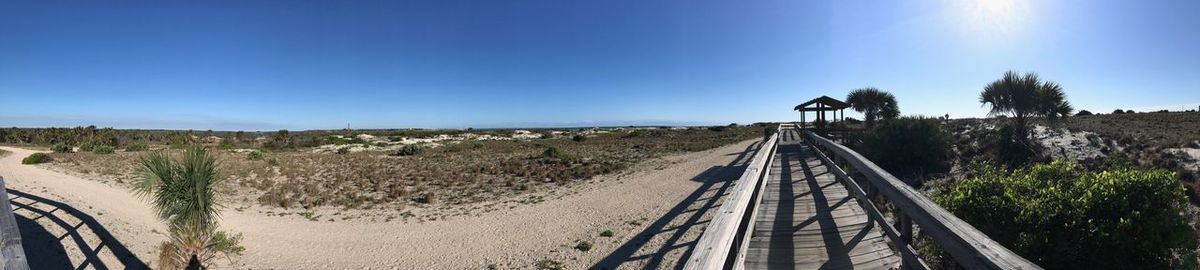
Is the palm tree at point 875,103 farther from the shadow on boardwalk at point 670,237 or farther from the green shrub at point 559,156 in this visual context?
the shadow on boardwalk at point 670,237

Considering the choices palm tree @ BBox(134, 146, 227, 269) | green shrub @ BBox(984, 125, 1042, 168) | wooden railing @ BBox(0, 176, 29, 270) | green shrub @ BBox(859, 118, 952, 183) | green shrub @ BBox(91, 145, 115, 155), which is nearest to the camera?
wooden railing @ BBox(0, 176, 29, 270)

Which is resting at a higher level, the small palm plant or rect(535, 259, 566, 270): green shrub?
the small palm plant

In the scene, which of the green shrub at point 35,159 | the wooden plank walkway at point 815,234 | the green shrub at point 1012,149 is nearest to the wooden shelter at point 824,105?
the green shrub at point 1012,149

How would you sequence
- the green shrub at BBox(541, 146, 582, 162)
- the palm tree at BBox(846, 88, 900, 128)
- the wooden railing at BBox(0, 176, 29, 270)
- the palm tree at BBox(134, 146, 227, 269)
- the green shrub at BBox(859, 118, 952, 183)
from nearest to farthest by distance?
the wooden railing at BBox(0, 176, 29, 270), the palm tree at BBox(134, 146, 227, 269), the green shrub at BBox(859, 118, 952, 183), the green shrub at BBox(541, 146, 582, 162), the palm tree at BBox(846, 88, 900, 128)

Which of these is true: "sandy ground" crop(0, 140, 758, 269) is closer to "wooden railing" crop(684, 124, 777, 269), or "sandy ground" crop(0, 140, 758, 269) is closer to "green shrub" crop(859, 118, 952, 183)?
"wooden railing" crop(684, 124, 777, 269)

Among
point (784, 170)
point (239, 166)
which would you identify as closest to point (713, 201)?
point (784, 170)

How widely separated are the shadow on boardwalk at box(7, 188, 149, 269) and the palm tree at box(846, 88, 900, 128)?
3471cm

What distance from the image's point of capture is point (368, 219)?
10539mm

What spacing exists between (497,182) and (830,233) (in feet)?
45.4

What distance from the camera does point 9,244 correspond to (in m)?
2.96

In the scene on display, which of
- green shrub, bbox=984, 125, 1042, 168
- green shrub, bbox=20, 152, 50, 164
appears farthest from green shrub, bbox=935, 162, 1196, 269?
green shrub, bbox=20, 152, 50, 164

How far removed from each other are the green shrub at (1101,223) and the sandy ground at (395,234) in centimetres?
361

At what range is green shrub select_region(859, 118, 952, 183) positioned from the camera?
14.0 metres

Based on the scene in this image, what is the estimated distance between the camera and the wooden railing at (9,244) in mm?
2885
